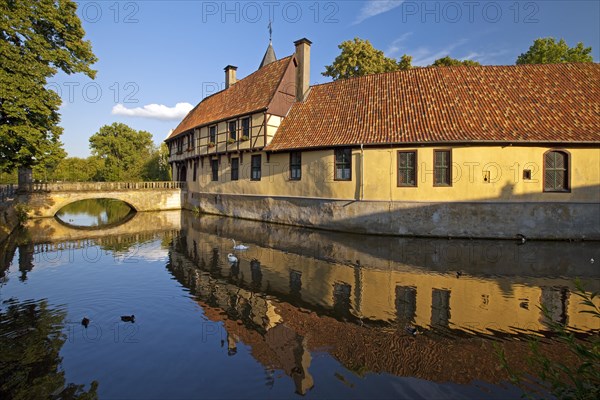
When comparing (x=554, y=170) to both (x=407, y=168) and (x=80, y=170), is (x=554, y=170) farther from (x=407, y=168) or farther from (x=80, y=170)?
(x=80, y=170)

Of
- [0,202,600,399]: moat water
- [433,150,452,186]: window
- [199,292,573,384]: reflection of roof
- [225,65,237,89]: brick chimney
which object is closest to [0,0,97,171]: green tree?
[0,202,600,399]: moat water

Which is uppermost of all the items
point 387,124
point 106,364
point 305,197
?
point 387,124

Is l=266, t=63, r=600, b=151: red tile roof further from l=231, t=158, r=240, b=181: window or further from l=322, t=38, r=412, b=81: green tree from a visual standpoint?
l=322, t=38, r=412, b=81: green tree

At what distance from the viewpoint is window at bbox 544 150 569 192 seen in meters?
15.1

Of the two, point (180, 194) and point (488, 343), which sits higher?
point (180, 194)

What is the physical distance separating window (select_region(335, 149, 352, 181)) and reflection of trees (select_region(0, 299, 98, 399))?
1309cm

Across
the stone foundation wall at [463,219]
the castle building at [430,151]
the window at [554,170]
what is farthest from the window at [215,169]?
the window at [554,170]

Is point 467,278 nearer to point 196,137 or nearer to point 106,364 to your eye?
point 106,364

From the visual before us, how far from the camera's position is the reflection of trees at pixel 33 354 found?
4.75 m

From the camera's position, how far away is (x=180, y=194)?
3234 cm

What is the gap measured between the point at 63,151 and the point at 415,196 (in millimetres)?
21198

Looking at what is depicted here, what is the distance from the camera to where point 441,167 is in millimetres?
15812

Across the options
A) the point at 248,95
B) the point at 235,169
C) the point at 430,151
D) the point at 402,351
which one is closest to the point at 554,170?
the point at 430,151

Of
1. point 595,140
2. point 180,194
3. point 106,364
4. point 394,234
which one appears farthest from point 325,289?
point 180,194
